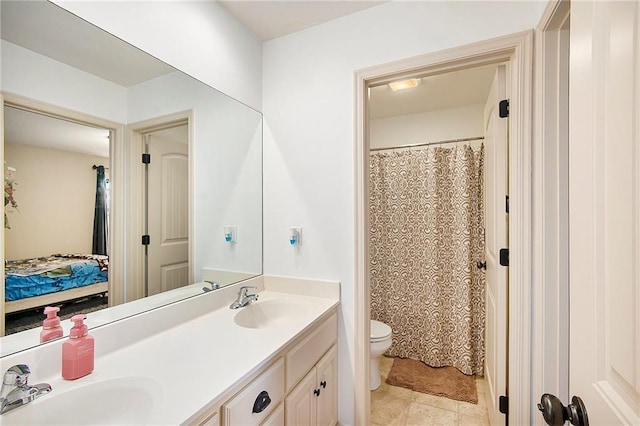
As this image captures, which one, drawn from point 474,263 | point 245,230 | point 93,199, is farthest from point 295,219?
point 474,263

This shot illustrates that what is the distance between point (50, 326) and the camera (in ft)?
3.09

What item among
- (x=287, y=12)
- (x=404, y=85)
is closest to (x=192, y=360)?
(x=287, y=12)

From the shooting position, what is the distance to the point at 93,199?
110 centimetres

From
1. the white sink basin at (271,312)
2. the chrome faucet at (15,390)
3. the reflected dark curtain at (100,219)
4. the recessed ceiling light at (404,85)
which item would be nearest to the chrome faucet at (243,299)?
the white sink basin at (271,312)

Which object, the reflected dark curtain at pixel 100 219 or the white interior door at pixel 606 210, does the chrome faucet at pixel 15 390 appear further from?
the white interior door at pixel 606 210

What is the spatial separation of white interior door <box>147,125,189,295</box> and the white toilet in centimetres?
134

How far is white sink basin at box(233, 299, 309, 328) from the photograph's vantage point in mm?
1606

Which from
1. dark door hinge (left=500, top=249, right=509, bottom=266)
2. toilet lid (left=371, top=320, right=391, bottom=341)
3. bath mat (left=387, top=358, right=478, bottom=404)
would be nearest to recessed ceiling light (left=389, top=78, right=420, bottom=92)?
dark door hinge (left=500, top=249, right=509, bottom=266)

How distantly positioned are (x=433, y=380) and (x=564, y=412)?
1.97 m

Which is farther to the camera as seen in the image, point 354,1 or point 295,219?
point 295,219

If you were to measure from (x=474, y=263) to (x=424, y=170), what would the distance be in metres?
0.90

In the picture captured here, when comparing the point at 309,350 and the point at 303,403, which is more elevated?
the point at 309,350

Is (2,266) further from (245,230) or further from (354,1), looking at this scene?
(354,1)

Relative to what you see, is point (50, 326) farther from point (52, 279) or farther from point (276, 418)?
point (276, 418)
